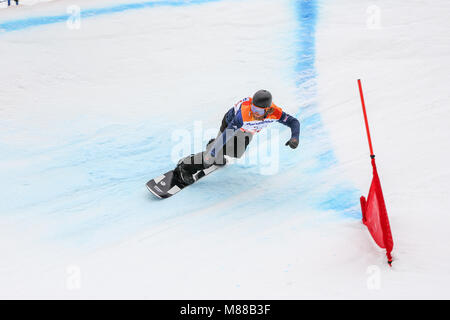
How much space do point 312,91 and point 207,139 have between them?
4.25 ft

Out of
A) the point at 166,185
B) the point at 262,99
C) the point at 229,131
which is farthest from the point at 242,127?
the point at 166,185

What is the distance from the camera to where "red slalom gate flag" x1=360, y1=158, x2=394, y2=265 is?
9.75 ft

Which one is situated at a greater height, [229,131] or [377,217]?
[229,131]

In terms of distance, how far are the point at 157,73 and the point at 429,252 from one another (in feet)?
12.5

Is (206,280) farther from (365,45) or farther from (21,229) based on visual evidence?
(365,45)

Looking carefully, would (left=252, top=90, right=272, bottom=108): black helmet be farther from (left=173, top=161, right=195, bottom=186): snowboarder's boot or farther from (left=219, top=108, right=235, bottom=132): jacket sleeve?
(left=173, top=161, right=195, bottom=186): snowboarder's boot

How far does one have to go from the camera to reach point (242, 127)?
3723 millimetres

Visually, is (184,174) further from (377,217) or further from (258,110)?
(377,217)

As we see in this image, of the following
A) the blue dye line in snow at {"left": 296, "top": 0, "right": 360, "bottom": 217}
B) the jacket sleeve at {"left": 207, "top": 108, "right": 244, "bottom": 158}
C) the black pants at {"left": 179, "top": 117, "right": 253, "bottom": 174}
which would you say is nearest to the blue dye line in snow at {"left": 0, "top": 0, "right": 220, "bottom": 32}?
the blue dye line in snow at {"left": 296, "top": 0, "right": 360, "bottom": 217}

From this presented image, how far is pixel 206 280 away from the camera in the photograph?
119 inches

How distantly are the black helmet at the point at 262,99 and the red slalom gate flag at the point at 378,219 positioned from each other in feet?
2.78

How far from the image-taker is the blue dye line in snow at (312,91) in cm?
379

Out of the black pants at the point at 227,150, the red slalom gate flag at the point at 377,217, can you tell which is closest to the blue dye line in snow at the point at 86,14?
the black pants at the point at 227,150

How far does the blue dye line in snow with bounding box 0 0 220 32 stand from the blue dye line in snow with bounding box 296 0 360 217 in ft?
4.74
